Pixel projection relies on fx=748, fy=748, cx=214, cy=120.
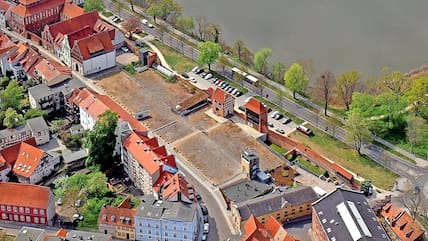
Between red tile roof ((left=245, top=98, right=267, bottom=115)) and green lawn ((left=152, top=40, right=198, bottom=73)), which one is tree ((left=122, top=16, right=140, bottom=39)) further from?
red tile roof ((left=245, top=98, right=267, bottom=115))

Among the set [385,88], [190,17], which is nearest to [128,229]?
[385,88]

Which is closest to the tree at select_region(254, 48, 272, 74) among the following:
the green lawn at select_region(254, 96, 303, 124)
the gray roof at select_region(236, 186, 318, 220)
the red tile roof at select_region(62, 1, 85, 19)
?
the green lawn at select_region(254, 96, 303, 124)

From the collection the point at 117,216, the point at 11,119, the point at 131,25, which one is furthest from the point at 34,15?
the point at 117,216

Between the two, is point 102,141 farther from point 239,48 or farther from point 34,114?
point 239,48

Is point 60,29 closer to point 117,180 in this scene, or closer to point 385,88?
point 117,180

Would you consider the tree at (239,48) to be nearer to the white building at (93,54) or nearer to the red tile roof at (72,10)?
the white building at (93,54)

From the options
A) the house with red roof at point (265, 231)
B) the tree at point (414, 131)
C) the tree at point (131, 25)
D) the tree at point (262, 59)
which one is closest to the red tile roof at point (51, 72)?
the tree at point (131, 25)

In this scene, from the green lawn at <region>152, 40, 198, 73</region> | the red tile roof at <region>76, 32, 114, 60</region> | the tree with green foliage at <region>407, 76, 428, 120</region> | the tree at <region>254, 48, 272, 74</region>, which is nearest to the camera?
the tree with green foliage at <region>407, 76, 428, 120</region>
